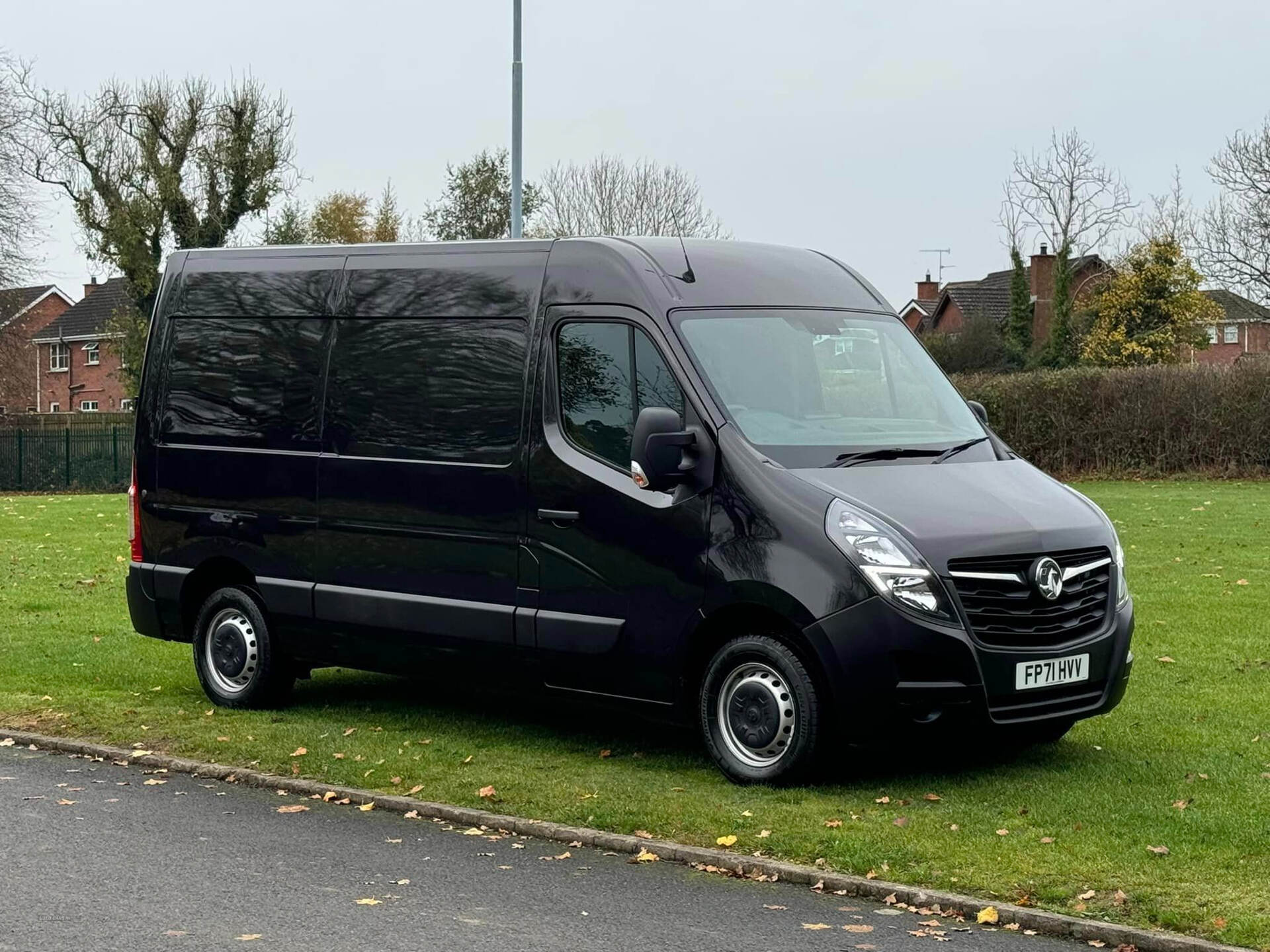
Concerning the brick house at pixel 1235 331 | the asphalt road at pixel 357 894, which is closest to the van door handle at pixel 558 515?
the asphalt road at pixel 357 894

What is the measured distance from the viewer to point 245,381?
32.4ft

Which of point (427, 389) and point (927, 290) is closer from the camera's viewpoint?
point (427, 389)

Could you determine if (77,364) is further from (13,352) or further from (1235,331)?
(1235,331)

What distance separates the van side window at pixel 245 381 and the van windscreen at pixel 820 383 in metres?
2.45

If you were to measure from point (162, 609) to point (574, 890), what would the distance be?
487cm

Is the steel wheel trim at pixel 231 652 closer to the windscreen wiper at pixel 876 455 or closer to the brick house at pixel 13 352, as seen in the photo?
the windscreen wiper at pixel 876 455

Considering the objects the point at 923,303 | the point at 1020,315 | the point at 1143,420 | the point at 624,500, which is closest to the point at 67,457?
the point at 1143,420

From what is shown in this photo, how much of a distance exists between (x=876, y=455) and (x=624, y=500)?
1.19 meters

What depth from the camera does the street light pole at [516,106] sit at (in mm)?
21016

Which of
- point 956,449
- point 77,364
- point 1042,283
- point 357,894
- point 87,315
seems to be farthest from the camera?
point 87,315

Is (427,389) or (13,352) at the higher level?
(13,352)

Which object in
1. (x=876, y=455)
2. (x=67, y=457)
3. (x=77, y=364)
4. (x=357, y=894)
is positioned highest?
(x=77, y=364)

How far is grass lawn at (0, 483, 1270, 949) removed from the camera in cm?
631

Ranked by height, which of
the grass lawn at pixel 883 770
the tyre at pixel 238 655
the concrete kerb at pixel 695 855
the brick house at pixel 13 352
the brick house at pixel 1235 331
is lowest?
the concrete kerb at pixel 695 855
